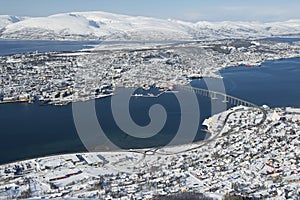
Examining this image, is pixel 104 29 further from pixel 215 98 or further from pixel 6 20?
pixel 215 98

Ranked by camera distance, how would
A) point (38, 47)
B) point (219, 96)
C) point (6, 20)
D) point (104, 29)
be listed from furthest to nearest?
point (6, 20)
point (104, 29)
point (38, 47)
point (219, 96)

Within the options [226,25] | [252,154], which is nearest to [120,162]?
[252,154]

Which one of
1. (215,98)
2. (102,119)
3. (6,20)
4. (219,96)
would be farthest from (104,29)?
(102,119)

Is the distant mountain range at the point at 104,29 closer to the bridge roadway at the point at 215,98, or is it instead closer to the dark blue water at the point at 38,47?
the dark blue water at the point at 38,47

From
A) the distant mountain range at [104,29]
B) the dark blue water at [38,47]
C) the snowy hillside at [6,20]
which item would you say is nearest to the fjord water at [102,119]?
the dark blue water at [38,47]

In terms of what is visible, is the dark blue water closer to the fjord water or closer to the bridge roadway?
the fjord water

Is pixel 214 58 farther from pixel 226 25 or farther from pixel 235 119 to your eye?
pixel 226 25
